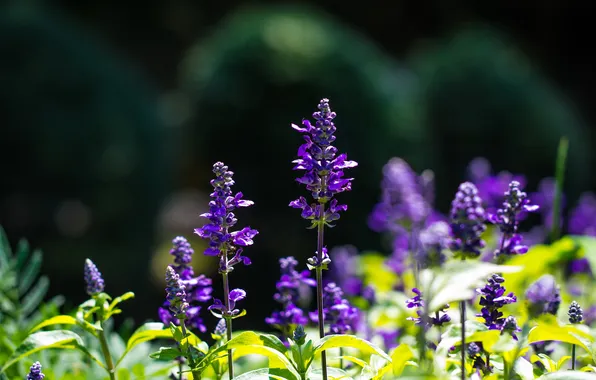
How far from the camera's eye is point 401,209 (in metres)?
2.67

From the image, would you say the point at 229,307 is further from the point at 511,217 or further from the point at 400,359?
the point at 511,217

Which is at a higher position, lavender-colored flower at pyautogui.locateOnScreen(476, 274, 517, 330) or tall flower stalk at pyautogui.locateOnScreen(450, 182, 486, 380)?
tall flower stalk at pyautogui.locateOnScreen(450, 182, 486, 380)

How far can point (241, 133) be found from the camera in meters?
8.49

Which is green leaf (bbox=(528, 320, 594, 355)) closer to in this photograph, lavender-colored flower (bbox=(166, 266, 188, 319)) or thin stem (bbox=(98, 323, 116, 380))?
lavender-colored flower (bbox=(166, 266, 188, 319))

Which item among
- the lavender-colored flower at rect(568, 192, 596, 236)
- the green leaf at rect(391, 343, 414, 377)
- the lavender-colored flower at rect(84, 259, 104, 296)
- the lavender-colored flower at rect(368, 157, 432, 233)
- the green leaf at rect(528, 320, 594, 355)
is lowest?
the green leaf at rect(391, 343, 414, 377)

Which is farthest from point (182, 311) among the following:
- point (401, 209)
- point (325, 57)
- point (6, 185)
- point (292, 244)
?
point (6, 185)

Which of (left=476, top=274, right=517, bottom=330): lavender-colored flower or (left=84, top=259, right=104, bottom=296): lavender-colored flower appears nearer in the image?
(left=476, top=274, right=517, bottom=330): lavender-colored flower

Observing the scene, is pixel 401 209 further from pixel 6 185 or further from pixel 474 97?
pixel 474 97

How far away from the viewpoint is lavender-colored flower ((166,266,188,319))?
5.32ft

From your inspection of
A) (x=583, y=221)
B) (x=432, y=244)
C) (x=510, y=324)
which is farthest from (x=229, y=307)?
(x=583, y=221)

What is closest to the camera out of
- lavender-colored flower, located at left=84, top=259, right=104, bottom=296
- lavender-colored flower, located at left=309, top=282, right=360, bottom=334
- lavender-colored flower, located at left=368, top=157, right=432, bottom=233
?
lavender-colored flower, located at left=84, top=259, right=104, bottom=296

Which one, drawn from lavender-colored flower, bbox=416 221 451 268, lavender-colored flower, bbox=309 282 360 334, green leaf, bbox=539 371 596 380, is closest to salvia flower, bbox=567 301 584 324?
green leaf, bbox=539 371 596 380

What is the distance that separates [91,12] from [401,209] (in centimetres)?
1653

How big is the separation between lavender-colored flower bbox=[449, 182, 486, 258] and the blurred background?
5.51 meters
